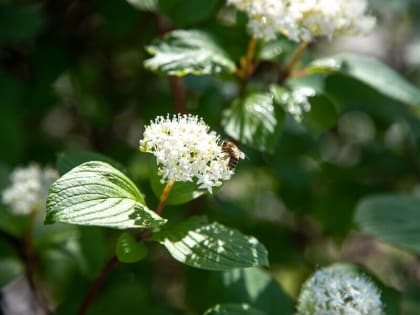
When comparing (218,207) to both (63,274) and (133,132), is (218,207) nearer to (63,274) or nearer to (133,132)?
(63,274)

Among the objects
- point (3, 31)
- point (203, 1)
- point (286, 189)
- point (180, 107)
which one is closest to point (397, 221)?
point (286, 189)

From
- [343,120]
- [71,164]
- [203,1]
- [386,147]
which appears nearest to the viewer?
[71,164]

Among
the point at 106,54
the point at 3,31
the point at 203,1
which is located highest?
the point at 203,1

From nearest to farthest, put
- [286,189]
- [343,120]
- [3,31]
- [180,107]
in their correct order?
[180,107]
[3,31]
[286,189]
[343,120]

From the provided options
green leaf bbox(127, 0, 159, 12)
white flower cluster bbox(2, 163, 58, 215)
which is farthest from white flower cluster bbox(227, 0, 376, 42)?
white flower cluster bbox(2, 163, 58, 215)

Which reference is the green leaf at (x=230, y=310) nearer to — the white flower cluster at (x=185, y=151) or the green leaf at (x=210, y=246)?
the green leaf at (x=210, y=246)

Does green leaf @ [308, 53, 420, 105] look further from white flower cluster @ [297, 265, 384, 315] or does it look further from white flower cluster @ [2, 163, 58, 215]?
white flower cluster @ [2, 163, 58, 215]
